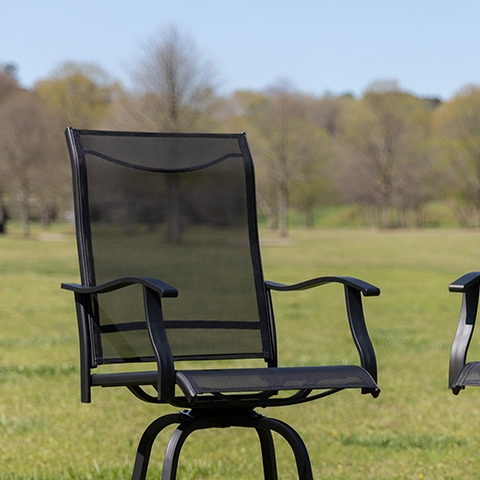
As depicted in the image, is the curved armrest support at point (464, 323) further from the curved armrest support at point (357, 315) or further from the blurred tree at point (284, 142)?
the blurred tree at point (284, 142)

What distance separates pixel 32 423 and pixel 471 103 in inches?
2022

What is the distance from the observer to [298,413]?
572 centimetres

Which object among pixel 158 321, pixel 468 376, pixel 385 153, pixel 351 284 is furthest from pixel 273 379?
pixel 385 153

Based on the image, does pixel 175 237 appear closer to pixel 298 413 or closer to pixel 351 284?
pixel 351 284

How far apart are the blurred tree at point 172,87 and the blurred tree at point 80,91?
13351 mm

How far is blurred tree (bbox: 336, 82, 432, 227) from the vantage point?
5175 cm

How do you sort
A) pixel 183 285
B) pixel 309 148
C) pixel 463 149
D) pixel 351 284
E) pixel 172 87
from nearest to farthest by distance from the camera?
pixel 351 284, pixel 183 285, pixel 172 87, pixel 309 148, pixel 463 149

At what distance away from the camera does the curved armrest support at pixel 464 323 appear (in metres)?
3.15

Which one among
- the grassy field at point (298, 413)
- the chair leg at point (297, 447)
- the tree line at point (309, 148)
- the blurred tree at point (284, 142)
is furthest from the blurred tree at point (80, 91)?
the chair leg at point (297, 447)

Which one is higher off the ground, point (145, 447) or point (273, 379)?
point (273, 379)

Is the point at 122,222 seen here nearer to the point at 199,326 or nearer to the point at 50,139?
the point at 199,326

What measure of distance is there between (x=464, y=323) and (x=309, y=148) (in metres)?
43.6

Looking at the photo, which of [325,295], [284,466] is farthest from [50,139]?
[284,466]

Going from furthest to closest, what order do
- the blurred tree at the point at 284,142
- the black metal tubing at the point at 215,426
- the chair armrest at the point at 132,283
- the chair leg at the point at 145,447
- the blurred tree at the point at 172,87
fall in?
the blurred tree at the point at 284,142 → the blurred tree at the point at 172,87 → the chair leg at the point at 145,447 → the black metal tubing at the point at 215,426 → the chair armrest at the point at 132,283
